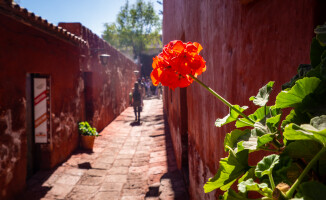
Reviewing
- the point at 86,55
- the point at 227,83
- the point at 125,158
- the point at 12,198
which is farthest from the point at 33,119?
the point at 227,83

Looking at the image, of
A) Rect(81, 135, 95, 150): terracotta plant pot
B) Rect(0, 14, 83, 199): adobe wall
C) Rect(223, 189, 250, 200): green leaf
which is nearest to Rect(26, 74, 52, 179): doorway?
Rect(0, 14, 83, 199): adobe wall

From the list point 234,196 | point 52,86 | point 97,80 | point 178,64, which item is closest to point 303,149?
point 234,196

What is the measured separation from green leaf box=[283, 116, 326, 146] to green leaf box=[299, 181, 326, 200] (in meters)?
0.07

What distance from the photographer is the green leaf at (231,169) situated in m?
0.62

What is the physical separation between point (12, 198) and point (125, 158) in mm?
2827

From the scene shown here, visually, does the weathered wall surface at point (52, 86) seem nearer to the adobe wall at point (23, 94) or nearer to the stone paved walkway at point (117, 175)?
the adobe wall at point (23, 94)

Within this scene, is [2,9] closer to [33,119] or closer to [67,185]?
[33,119]

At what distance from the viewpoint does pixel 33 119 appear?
5336mm

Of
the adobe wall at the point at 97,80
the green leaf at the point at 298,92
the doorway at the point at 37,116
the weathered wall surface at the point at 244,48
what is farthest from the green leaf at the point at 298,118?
the adobe wall at the point at 97,80

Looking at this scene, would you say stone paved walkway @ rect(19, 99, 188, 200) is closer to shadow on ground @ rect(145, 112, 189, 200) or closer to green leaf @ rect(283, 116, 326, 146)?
shadow on ground @ rect(145, 112, 189, 200)

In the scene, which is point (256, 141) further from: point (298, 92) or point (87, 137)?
point (87, 137)

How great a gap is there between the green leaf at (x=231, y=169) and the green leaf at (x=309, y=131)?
0.19 metres

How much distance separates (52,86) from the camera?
5562 millimetres

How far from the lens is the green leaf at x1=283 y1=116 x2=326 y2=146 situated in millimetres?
401
